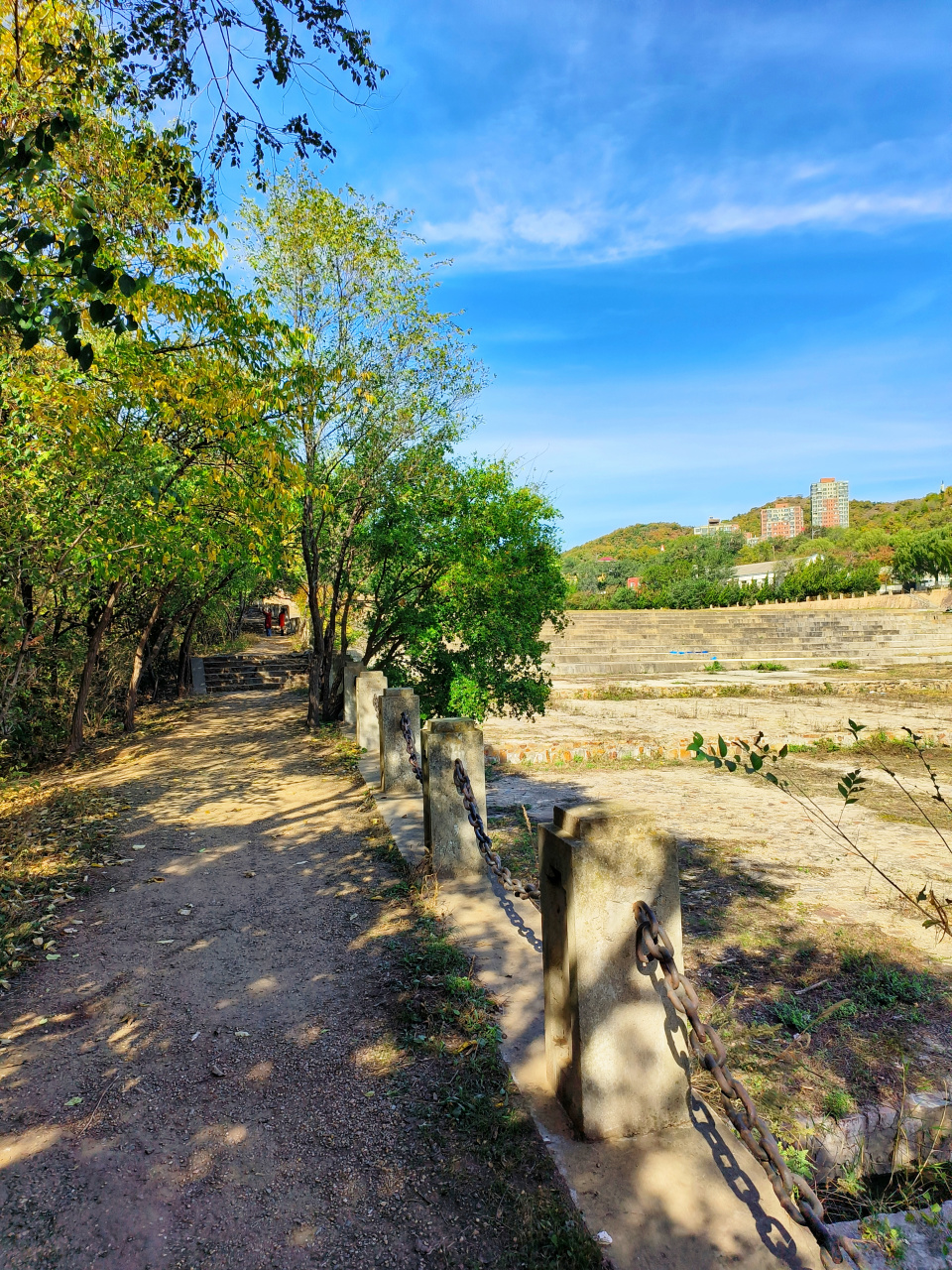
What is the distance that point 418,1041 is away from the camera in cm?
304

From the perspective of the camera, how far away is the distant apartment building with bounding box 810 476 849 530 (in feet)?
591

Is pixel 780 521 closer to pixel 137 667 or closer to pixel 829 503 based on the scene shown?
pixel 829 503

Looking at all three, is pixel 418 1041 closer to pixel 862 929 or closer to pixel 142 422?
pixel 862 929

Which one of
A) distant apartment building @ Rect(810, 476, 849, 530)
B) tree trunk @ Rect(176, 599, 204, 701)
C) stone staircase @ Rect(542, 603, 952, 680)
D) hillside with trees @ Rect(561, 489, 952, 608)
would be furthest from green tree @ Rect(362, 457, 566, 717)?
distant apartment building @ Rect(810, 476, 849, 530)

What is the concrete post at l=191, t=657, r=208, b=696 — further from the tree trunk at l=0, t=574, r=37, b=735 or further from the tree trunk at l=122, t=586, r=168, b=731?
the tree trunk at l=0, t=574, r=37, b=735

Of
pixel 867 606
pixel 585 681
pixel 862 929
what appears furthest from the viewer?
pixel 867 606

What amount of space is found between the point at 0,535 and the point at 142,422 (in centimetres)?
235

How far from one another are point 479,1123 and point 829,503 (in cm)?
20788

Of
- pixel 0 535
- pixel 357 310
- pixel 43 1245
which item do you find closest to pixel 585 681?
pixel 357 310

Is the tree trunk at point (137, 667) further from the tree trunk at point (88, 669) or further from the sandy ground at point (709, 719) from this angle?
the sandy ground at point (709, 719)

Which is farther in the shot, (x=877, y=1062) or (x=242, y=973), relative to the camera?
(x=242, y=973)

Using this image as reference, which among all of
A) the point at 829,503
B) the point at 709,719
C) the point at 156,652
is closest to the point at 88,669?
the point at 156,652

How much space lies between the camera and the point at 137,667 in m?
12.3

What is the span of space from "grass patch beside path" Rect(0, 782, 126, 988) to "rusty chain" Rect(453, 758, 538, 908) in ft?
7.96
